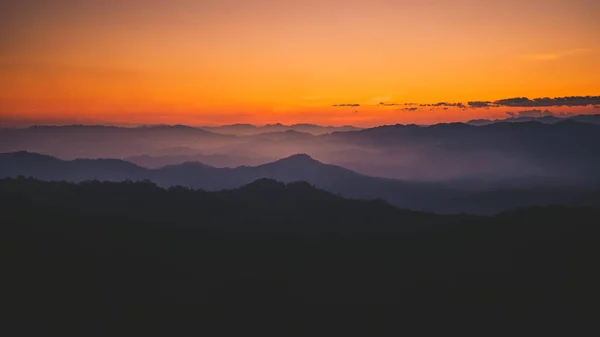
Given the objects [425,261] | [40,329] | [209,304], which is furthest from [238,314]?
[425,261]

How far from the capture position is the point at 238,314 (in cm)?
6438

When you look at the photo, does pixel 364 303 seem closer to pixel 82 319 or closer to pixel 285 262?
pixel 285 262

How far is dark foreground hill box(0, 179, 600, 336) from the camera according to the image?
64.3 meters

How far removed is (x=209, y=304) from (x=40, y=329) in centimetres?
1972

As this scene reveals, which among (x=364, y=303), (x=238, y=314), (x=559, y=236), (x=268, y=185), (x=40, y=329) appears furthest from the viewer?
(x=268, y=185)

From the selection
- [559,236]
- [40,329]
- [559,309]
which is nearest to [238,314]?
[40,329]

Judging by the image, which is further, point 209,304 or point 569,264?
point 569,264

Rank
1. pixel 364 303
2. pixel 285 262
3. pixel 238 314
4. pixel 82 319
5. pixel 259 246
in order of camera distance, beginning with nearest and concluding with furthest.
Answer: pixel 82 319 → pixel 238 314 → pixel 364 303 → pixel 285 262 → pixel 259 246

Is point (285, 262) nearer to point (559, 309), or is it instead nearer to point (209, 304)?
point (209, 304)

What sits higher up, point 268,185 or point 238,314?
point 268,185

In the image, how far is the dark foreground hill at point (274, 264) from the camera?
211 ft

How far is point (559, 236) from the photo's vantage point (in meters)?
99.4

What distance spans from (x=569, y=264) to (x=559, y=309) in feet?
55.5

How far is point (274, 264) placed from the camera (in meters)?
83.8
